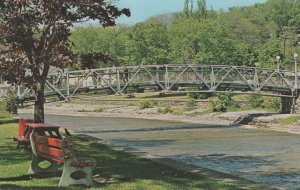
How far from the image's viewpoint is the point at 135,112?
63625 millimetres

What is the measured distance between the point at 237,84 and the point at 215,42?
1511 inches

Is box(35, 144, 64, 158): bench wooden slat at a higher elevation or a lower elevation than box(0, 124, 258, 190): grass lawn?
higher

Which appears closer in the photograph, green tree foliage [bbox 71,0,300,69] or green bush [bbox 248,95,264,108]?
green bush [bbox 248,95,264,108]

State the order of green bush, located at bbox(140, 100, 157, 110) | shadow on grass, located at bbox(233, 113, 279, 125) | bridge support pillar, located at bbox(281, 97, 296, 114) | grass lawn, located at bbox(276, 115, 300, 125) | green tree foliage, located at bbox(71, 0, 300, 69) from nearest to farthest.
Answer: grass lawn, located at bbox(276, 115, 300, 125)
shadow on grass, located at bbox(233, 113, 279, 125)
bridge support pillar, located at bbox(281, 97, 296, 114)
green bush, located at bbox(140, 100, 157, 110)
green tree foliage, located at bbox(71, 0, 300, 69)

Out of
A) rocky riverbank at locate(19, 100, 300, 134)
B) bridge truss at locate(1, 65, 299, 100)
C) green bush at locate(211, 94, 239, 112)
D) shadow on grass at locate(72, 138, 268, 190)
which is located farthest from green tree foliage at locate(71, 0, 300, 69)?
shadow on grass at locate(72, 138, 268, 190)

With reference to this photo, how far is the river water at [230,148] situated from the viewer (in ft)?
63.6

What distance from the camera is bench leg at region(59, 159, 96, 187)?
11914 mm

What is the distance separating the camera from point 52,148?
41.4 ft

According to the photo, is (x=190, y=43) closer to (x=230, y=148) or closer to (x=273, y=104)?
(x=273, y=104)

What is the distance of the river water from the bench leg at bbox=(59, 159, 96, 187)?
6043mm

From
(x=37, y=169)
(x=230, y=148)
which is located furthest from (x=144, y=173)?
(x=230, y=148)

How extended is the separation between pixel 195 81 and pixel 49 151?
3738 centimetres

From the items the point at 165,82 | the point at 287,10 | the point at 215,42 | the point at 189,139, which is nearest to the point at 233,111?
the point at 165,82

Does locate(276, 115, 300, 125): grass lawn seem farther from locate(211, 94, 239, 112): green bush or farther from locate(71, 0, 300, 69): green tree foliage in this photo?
locate(71, 0, 300, 69): green tree foliage
